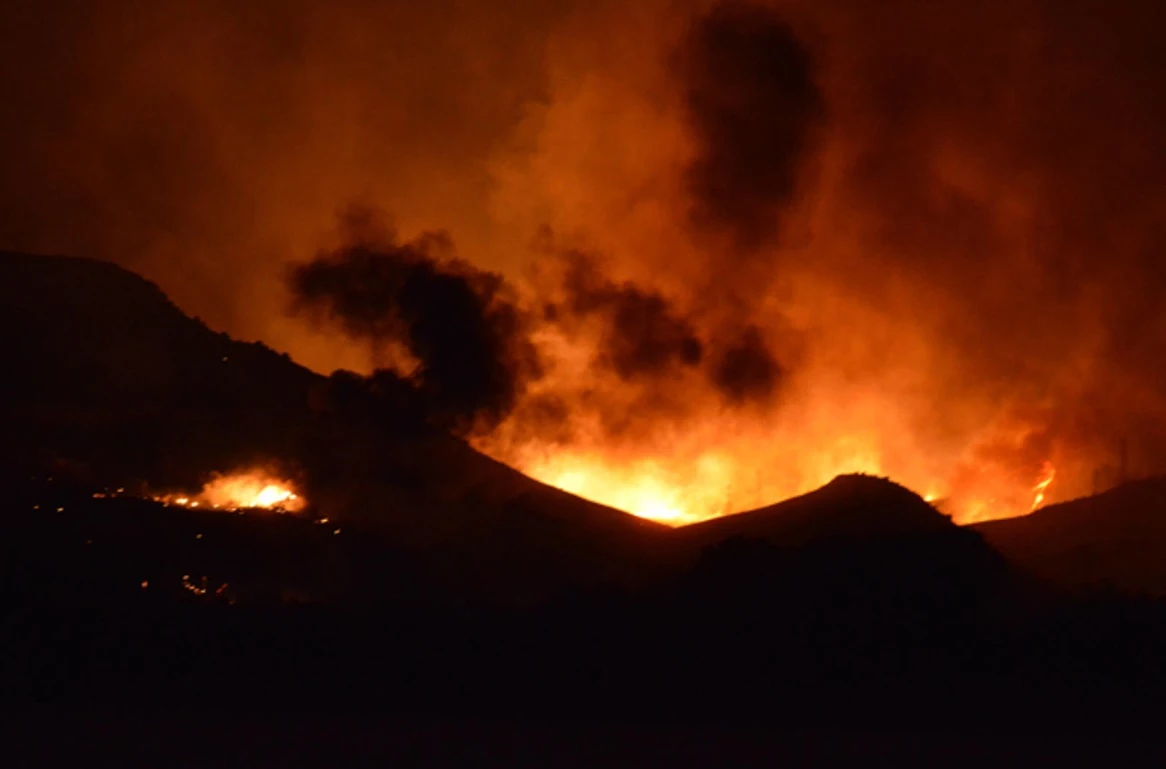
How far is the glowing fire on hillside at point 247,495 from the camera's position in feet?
87.6

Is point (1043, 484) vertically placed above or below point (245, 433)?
above

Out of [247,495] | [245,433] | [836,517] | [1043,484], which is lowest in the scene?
[836,517]

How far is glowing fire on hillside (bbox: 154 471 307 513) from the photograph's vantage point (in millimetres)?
26703

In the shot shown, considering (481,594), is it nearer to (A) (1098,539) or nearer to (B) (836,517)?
(B) (836,517)

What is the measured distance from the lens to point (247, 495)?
90.8 feet

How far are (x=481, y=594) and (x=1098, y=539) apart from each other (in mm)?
16921

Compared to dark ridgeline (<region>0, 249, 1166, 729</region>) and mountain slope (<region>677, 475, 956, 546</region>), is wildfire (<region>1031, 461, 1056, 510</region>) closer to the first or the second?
dark ridgeline (<region>0, 249, 1166, 729</region>)

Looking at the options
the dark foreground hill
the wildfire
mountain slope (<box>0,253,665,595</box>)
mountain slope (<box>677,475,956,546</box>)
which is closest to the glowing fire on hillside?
mountain slope (<box>0,253,665,595</box>)

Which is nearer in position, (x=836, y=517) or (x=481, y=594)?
(x=481, y=594)

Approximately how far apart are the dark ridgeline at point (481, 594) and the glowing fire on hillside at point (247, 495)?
0.52 m

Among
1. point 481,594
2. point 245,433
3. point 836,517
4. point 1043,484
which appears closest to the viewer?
point 481,594

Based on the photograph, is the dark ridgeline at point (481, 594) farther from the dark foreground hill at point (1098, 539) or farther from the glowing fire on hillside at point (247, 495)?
the glowing fire on hillside at point (247, 495)

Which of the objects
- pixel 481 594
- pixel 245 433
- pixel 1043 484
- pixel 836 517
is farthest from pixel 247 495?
pixel 1043 484

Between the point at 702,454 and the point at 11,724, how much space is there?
1077 inches
